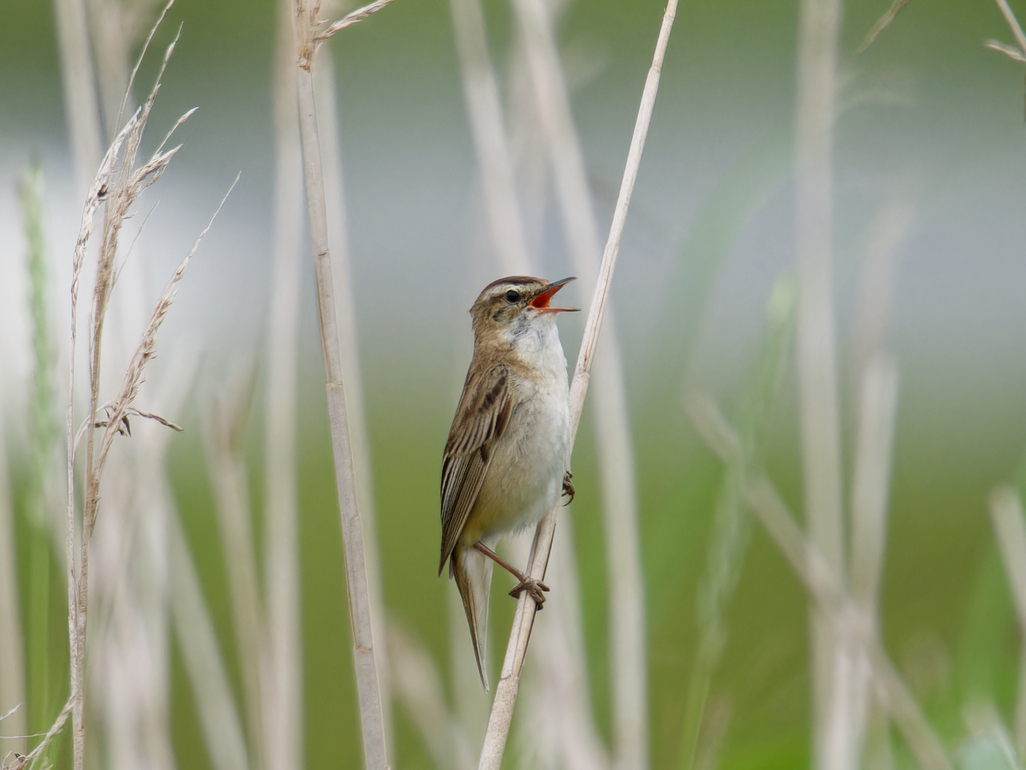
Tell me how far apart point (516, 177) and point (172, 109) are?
269 inches

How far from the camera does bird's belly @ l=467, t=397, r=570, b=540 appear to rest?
7.46ft

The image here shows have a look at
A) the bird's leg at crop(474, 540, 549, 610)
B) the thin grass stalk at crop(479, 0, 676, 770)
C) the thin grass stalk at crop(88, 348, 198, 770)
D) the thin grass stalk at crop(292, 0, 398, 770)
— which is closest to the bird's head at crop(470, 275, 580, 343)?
the thin grass stalk at crop(479, 0, 676, 770)

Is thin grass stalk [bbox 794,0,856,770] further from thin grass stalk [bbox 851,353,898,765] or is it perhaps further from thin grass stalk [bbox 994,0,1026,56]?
thin grass stalk [bbox 994,0,1026,56]

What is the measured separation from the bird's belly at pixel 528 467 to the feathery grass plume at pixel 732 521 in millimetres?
759

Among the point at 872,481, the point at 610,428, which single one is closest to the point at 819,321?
the point at 872,481

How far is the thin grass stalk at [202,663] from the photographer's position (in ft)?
7.88

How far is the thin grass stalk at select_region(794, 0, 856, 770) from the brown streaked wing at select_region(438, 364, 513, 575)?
0.79 meters

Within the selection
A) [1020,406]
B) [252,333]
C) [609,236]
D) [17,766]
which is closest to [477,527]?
[252,333]

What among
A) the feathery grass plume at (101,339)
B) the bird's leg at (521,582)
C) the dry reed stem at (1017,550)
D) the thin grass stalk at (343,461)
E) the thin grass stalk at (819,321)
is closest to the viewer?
the feathery grass plume at (101,339)

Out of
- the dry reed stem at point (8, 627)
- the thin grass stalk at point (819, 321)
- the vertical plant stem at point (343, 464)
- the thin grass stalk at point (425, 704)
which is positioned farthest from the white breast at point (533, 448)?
the dry reed stem at point (8, 627)

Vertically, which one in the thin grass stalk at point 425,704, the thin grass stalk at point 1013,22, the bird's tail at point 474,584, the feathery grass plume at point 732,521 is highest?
the thin grass stalk at point 1013,22

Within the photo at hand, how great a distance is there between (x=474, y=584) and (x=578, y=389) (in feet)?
2.31

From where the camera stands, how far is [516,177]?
2.57 metres

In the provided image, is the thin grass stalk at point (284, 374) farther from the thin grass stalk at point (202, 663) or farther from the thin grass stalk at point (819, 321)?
the thin grass stalk at point (819, 321)
